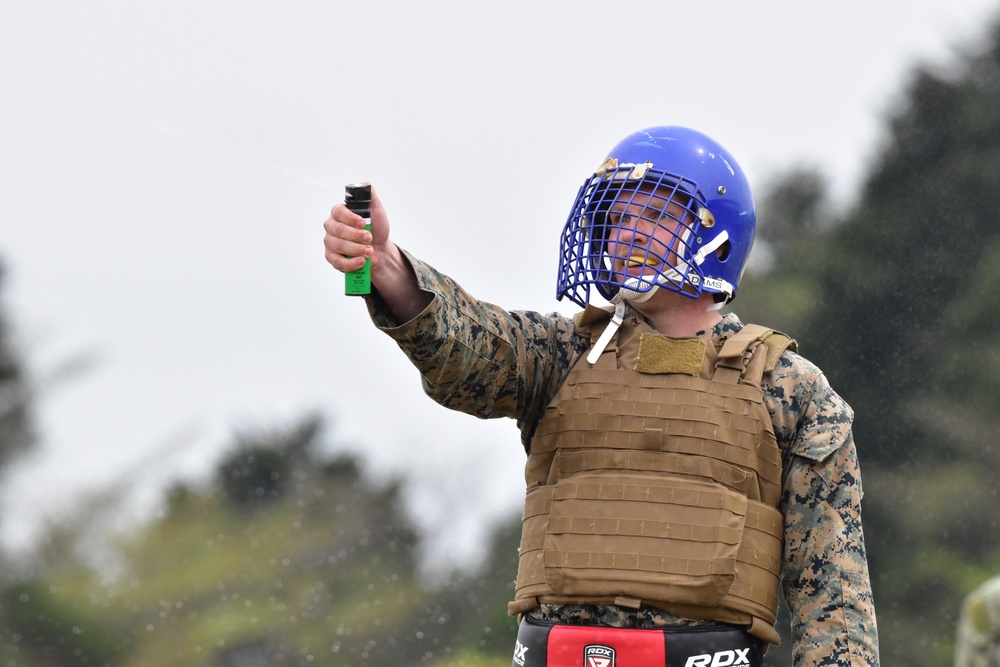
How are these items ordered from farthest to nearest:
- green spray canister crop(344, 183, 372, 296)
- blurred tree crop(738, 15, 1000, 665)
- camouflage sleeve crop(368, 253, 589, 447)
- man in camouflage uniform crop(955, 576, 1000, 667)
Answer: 1. blurred tree crop(738, 15, 1000, 665)
2. man in camouflage uniform crop(955, 576, 1000, 667)
3. camouflage sleeve crop(368, 253, 589, 447)
4. green spray canister crop(344, 183, 372, 296)

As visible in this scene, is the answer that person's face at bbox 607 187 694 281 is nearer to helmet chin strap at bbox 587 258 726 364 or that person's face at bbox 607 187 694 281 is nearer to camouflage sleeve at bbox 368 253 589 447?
helmet chin strap at bbox 587 258 726 364

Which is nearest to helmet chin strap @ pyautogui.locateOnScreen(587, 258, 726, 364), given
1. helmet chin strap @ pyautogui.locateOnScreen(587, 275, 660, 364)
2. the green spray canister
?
helmet chin strap @ pyautogui.locateOnScreen(587, 275, 660, 364)

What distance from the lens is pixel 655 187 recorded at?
9.62 feet

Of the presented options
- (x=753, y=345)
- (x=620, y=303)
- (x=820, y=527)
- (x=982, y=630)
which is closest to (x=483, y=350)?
(x=620, y=303)

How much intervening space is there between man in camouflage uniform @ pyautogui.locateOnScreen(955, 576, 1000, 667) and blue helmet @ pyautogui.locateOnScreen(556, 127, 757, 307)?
4503 millimetres

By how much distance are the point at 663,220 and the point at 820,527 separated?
26.2 inches

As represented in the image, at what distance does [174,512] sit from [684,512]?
7.15 meters

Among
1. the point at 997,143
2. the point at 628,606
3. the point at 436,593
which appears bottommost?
the point at 628,606

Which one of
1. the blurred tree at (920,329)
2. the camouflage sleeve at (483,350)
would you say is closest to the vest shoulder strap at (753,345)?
the camouflage sleeve at (483,350)

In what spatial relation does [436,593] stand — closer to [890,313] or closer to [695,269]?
[890,313]

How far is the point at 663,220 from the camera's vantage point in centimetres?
296

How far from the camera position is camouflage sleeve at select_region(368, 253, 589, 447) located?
2.79 m

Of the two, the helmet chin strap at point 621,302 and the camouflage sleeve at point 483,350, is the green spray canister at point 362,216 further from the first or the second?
the helmet chin strap at point 621,302

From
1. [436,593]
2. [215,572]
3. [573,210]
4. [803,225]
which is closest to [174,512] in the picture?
[215,572]
